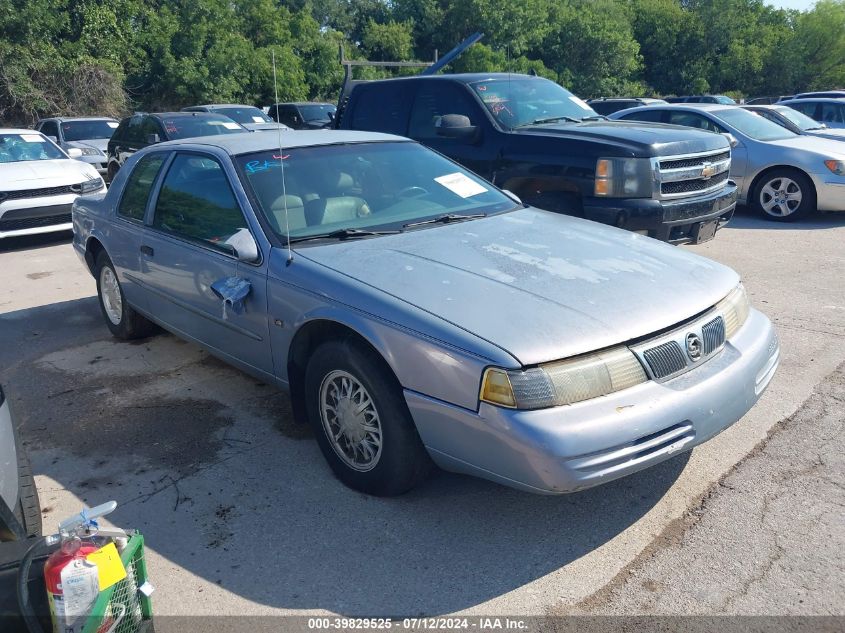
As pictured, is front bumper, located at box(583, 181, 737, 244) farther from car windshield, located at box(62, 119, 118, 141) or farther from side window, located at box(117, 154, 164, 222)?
car windshield, located at box(62, 119, 118, 141)

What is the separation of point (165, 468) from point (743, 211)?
9.28m

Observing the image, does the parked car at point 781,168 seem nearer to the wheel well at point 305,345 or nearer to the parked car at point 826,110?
the parked car at point 826,110

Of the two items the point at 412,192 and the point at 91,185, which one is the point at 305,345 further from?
the point at 91,185

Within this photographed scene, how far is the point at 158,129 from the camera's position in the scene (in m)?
12.8

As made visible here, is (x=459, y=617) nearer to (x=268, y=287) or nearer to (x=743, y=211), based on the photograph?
(x=268, y=287)

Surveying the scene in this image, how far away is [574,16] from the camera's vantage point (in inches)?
1578

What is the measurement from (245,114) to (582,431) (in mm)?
16633

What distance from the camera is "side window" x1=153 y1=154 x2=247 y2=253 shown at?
4.21 m

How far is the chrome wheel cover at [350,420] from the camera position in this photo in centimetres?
337

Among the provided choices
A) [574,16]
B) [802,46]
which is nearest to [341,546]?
[574,16]

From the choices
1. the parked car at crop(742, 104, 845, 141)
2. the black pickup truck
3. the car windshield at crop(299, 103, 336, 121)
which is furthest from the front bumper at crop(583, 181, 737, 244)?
the car windshield at crop(299, 103, 336, 121)

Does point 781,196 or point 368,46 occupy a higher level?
point 368,46

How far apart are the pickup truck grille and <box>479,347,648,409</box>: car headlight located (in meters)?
4.01

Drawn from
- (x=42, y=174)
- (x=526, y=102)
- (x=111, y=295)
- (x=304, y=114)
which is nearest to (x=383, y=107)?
(x=526, y=102)
